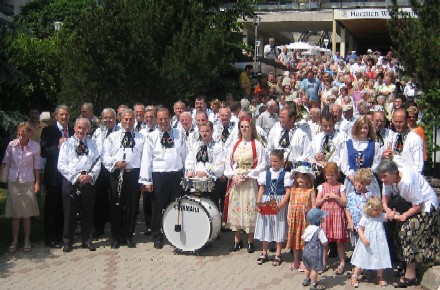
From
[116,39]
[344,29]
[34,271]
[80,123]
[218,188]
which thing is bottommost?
[34,271]

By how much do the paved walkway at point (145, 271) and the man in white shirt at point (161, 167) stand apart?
565 millimetres

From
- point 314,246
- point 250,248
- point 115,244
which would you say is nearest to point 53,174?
point 115,244

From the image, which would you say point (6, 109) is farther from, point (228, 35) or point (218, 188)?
point (228, 35)

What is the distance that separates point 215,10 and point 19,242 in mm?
9931

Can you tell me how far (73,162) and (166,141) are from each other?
1370 millimetres

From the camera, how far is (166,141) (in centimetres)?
1003

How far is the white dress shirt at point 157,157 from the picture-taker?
9.89 m

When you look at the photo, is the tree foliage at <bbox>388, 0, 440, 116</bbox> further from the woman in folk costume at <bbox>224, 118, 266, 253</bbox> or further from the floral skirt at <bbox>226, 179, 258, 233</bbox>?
the floral skirt at <bbox>226, 179, 258, 233</bbox>

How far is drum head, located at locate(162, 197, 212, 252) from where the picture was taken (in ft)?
30.4


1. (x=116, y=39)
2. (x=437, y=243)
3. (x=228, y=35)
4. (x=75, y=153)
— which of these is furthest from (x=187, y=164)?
(x=228, y=35)

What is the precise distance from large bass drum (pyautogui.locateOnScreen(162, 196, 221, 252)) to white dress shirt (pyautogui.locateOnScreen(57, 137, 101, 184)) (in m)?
1.29

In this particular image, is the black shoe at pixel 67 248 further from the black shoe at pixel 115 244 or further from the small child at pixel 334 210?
the small child at pixel 334 210

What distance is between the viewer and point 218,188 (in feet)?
35.0

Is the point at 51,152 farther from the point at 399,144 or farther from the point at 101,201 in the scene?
the point at 399,144
